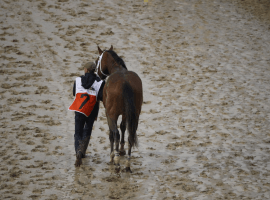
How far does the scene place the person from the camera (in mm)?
5230

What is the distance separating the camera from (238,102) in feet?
26.5

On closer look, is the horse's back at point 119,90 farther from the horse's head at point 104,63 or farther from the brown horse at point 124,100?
the horse's head at point 104,63

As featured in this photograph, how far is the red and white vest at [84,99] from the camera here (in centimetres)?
523

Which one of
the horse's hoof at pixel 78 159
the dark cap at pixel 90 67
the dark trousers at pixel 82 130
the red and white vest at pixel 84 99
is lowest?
the horse's hoof at pixel 78 159

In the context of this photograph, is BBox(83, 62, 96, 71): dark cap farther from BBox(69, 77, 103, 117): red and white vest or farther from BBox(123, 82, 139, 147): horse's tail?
BBox(123, 82, 139, 147): horse's tail

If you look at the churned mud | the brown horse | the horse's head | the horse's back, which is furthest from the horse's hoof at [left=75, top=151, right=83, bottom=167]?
the horse's head

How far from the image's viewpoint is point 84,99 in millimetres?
5254

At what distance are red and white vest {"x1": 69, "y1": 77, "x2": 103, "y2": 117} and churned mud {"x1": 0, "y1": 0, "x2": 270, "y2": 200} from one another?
0.87 meters

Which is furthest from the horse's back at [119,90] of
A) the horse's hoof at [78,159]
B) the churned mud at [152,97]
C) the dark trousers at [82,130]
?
the churned mud at [152,97]

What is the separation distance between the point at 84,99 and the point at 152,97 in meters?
3.14

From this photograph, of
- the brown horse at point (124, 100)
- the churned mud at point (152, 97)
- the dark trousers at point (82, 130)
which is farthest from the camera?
the dark trousers at point (82, 130)

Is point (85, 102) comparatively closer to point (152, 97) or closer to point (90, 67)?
point (90, 67)

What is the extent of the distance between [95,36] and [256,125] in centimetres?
562

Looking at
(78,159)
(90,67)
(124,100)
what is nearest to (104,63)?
(90,67)
